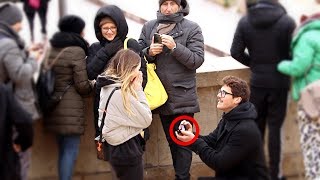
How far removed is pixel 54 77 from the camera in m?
6.19

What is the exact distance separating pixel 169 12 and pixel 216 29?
1.26 meters

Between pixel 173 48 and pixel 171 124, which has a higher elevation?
pixel 173 48

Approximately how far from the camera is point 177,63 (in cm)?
691

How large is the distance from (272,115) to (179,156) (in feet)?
3.25

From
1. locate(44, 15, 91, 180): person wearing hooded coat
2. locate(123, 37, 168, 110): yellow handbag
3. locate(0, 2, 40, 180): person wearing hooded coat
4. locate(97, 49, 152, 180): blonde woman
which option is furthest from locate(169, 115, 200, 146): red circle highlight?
locate(0, 2, 40, 180): person wearing hooded coat

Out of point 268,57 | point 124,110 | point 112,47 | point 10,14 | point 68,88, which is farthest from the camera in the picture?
point 112,47

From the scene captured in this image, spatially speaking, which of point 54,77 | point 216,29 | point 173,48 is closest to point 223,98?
point 173,48

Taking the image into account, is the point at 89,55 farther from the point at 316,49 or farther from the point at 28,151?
the point at 316,49

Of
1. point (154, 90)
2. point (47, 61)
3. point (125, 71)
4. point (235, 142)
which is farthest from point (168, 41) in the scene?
point (47, 61)

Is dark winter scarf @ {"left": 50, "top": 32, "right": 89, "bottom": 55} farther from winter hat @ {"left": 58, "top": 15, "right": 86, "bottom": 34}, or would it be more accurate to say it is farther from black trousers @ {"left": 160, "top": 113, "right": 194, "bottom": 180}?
black trousers @ {"left": 160, "top": 113, "right": 194, "bottom": 180}

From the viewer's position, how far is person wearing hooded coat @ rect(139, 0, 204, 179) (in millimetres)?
6883

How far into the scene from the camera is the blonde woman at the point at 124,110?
6430 millimetres

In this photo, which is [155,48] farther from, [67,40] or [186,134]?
[67,40]

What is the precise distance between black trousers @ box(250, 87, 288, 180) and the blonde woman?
0.72m
